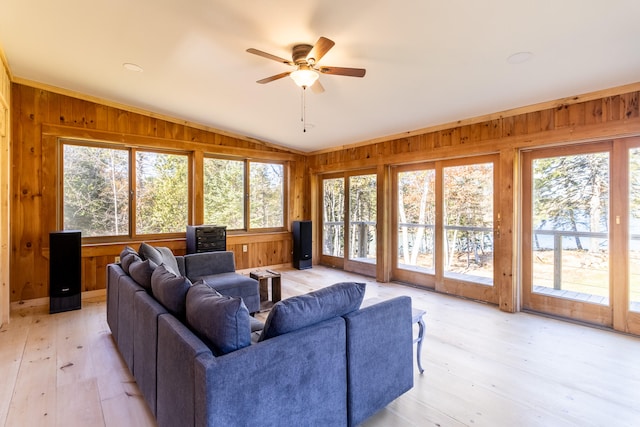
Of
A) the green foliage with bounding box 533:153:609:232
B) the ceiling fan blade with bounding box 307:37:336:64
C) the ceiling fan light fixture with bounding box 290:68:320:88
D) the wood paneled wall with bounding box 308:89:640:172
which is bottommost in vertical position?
the green foliage with bounding box 533:153:609:232

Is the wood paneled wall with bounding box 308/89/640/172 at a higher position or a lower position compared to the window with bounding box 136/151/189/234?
higher

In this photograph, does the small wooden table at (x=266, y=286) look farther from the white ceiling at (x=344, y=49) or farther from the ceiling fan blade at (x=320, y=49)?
the ceiling fan blade at (x=320, y=49)

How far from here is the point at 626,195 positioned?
3.18 meters

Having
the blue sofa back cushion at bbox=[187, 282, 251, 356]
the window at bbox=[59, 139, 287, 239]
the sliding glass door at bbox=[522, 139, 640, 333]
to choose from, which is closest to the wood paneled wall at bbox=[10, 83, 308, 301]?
the window at bbox=[59, 139, 287, 239]

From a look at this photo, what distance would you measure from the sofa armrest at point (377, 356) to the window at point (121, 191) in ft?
14.1

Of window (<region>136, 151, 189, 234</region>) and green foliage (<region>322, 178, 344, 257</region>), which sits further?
green foliage (<region>322, 178, 344, 257</region>)

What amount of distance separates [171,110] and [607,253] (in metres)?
5.79

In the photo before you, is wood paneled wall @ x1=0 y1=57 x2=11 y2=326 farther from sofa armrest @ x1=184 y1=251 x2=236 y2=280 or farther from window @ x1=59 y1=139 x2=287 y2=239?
sofa armrest @ x1=184 y1=251 x2=236 y2=280

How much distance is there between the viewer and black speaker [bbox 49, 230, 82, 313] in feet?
12.5

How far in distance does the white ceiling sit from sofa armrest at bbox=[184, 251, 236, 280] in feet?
6.75

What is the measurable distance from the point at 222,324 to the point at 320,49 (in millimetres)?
1998

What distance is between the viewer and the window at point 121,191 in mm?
4434

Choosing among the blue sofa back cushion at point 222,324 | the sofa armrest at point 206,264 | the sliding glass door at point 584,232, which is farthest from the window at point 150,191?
the sliding glass door at point 584,232

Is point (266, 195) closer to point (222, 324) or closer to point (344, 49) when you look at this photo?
point (344, 49)
